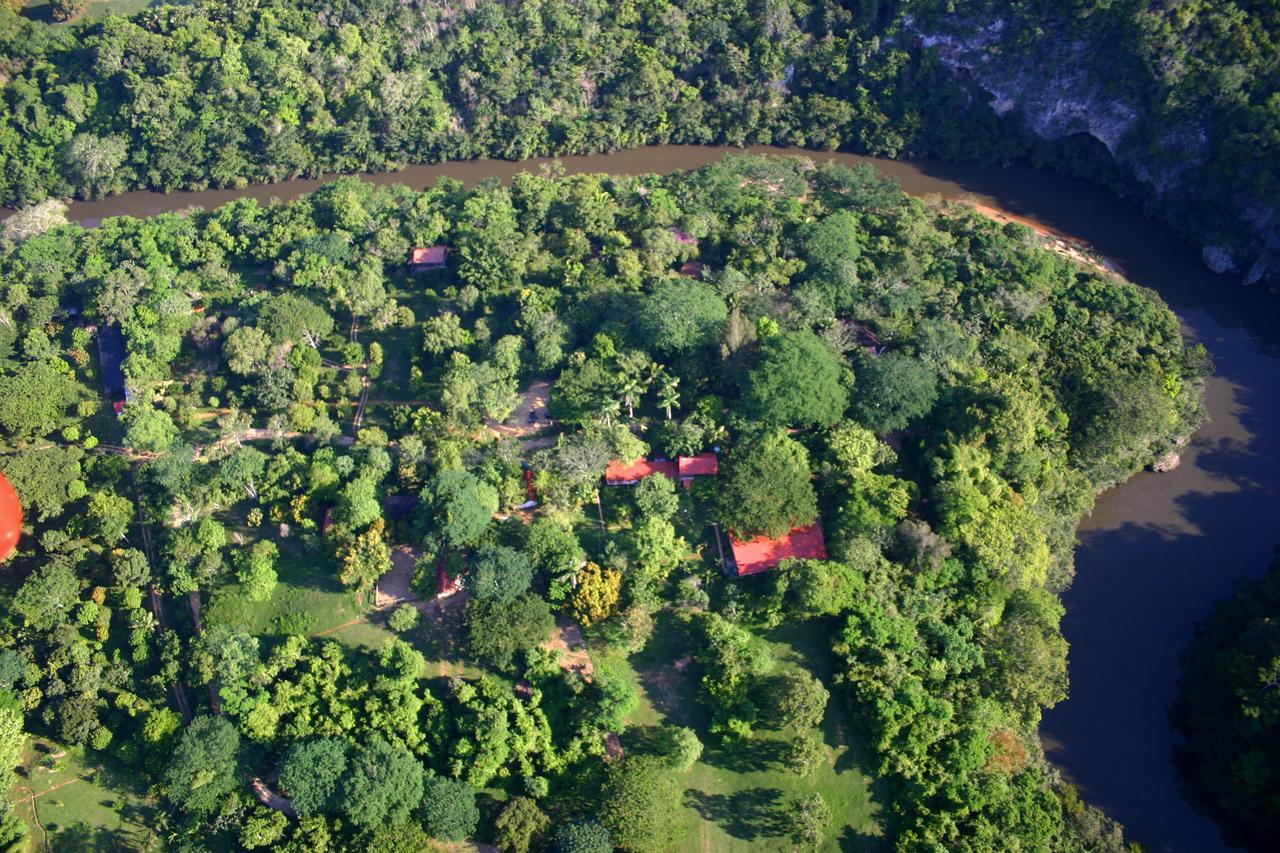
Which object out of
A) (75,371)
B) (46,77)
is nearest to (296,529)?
(75,371)

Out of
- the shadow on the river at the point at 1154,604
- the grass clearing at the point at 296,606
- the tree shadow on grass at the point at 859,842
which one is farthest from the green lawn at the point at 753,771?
the grass clearing at the point at 296,606

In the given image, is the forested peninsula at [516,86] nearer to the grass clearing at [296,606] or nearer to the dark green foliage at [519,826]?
the grass clearing at [296,606]

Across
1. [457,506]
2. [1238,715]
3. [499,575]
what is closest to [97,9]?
[457,506]

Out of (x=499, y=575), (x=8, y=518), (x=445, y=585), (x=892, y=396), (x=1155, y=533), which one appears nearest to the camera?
(x=499, y=575)

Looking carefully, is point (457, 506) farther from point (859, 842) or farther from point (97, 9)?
point (97, 9)

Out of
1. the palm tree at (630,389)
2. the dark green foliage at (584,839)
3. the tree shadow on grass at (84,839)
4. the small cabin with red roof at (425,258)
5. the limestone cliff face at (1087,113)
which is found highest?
the limestone cliff face at (1087,113)

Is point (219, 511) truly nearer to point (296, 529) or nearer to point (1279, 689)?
point (296, 529)
